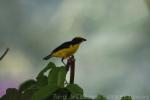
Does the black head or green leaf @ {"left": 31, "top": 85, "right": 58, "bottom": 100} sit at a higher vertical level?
the black head

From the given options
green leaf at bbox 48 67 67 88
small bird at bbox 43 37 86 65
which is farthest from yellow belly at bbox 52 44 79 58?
green leaf at bbox 48 67 67 88

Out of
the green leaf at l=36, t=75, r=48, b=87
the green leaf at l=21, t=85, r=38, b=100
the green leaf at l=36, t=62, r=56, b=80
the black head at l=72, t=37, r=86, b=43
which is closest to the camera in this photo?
the green leaf at l=21, t=85, r=38, b=100

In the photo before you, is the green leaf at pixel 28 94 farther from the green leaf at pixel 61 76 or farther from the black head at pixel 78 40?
the black head at pixel 78 40

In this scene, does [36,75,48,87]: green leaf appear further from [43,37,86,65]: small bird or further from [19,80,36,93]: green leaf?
[43,37,86,65]: small bird

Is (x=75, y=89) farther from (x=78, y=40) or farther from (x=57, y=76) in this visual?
(x=78, y=40)

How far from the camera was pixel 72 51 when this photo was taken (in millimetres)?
3389

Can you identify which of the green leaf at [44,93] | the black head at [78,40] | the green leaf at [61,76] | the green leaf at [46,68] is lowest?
the green leaf at [44,93]

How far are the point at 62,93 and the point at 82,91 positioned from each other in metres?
0.12

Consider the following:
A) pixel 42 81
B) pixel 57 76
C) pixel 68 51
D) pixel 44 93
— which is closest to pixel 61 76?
pixel 57 76

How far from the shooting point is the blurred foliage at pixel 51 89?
2.18 m

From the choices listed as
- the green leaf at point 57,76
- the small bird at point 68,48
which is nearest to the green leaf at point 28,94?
the green leaf at point 57,76

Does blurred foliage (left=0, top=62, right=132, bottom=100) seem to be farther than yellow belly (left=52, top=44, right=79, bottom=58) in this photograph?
No

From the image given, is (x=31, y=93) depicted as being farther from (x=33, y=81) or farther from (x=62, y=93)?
(x=33, y=81)

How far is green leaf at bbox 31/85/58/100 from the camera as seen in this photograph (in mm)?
2152
